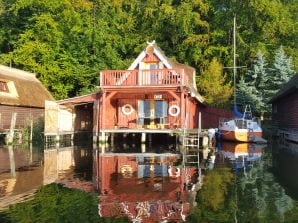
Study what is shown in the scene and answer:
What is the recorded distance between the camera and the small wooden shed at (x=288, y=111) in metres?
30.8

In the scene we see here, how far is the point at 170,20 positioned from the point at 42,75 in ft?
57.4

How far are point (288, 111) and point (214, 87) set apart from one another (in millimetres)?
12299

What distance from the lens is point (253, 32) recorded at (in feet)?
176

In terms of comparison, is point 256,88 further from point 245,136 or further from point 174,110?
point 174,110

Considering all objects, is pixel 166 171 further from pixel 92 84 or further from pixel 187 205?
pixel 92 84

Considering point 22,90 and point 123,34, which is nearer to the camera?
point 22,90

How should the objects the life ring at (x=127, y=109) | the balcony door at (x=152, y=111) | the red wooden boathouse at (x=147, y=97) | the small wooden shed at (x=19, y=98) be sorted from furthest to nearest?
the life ring at (x=127, y=109) → the small wooden shed at (x=19, y=98) → the balcony door at (x=152, y=111) → the red wooden boathouse at (x=147, y=97)

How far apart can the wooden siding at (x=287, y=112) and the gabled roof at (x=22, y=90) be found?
2187 cm

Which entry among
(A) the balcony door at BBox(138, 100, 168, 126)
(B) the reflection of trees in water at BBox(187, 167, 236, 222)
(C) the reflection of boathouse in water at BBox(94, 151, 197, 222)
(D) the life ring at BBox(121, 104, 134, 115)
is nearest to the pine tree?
(A) the balcony door at BBox(138, 100, 168, 126)

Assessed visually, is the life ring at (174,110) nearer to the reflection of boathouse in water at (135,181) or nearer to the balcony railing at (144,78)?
the balcony railing at (144,78)

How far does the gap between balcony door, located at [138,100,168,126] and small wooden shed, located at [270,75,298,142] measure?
9441mm

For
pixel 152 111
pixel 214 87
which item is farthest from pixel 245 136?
pixel 214 87

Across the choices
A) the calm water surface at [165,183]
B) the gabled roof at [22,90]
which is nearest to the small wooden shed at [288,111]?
the calm water surface at [165,183]

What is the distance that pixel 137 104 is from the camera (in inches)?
1337
